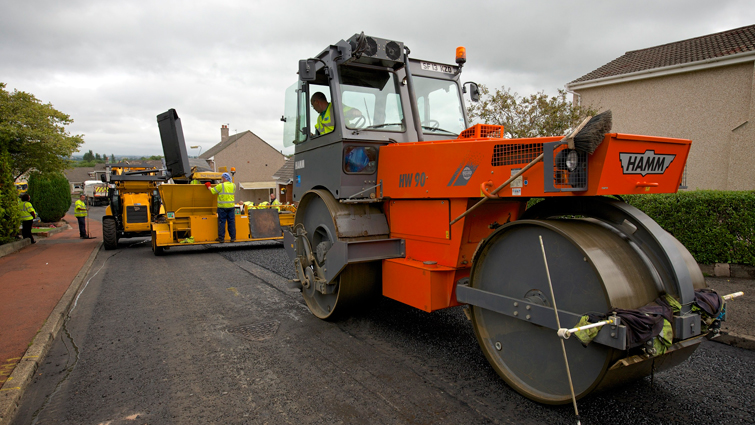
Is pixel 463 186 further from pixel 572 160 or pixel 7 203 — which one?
pixel 7 203

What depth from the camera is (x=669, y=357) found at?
2.58 meters

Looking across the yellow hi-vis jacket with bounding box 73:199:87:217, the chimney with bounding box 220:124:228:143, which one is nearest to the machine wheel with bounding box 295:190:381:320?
the yellow hi-vis jacket with bounding box 73:199:87:217

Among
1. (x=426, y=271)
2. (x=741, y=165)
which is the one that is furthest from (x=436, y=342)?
(x=741, y=165)

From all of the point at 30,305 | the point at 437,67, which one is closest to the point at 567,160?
the point at 437,67

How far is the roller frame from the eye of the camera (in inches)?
89.5

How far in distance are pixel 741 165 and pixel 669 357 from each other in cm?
1188

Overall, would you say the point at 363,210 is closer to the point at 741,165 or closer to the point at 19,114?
the point at 741,165

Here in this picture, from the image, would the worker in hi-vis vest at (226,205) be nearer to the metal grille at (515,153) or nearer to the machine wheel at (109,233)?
the machine wheel at (109,233)

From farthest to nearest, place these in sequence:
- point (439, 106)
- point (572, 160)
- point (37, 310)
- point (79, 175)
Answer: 1. point (79, 175)
2. point (37, 310)
3. point (439, 106)
4. point (572, 160)

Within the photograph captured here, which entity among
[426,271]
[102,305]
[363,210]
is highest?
[363,210]

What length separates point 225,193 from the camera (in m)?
10.4

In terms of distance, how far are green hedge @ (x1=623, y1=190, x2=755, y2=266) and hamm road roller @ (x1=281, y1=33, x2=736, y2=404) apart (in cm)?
434

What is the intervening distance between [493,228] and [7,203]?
541 inches

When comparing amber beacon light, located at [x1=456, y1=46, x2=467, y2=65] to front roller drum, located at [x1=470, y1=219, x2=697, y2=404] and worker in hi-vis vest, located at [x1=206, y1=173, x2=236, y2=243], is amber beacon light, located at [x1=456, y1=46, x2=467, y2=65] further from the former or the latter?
worker in hi-vis vest, located at [x1=206, y1=173, x2=236, y2=243]
